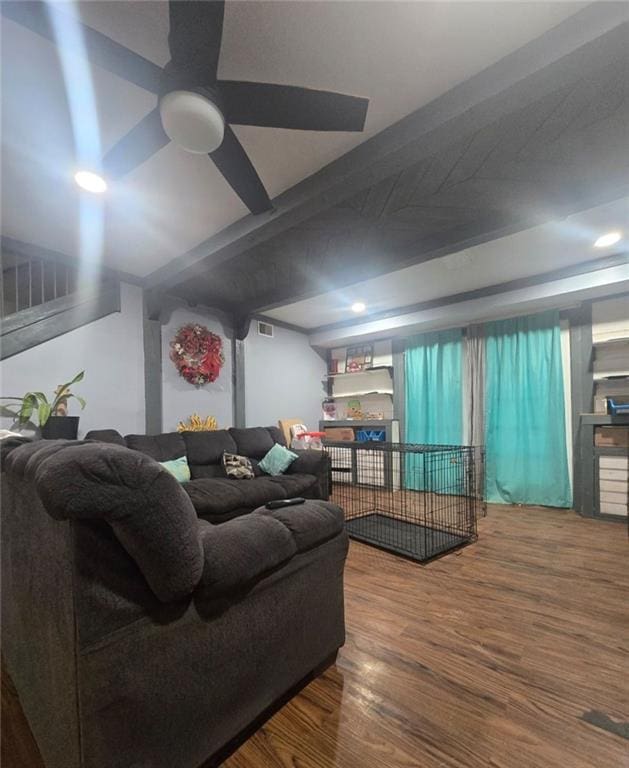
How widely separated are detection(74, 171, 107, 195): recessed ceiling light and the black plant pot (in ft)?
5.31

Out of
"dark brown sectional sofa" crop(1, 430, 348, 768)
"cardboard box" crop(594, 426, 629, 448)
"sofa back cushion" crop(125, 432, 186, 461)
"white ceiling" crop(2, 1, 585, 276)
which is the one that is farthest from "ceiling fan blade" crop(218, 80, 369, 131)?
"cardboard box" crop(594, 426, 629, 448)

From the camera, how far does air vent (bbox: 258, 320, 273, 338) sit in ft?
15.0

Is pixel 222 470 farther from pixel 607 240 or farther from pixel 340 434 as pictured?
pixel 607 240

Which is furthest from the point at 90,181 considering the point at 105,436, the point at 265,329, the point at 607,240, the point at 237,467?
the point at 607,240

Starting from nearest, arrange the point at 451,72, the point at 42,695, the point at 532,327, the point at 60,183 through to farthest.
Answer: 1. the point at 42,695
2. the point at 451,72
3. the point at 60,183
4. the point at 532,327

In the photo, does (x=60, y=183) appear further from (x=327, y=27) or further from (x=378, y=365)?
(x=378, y=365)

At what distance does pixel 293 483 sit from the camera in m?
3.10

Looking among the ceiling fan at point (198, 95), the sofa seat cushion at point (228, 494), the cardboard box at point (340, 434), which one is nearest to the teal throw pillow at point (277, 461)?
the sofa seat cushion at point (228, 494)

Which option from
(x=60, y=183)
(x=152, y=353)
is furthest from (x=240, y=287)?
(x=60, y=183)

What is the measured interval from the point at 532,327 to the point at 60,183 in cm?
443

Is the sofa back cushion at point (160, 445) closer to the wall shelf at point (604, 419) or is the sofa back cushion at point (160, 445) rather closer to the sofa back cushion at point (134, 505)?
the sofa back cushion at point (134, 505)

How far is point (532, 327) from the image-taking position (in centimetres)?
377

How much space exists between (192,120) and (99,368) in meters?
2.49

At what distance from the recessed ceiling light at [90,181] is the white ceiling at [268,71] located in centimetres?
5
